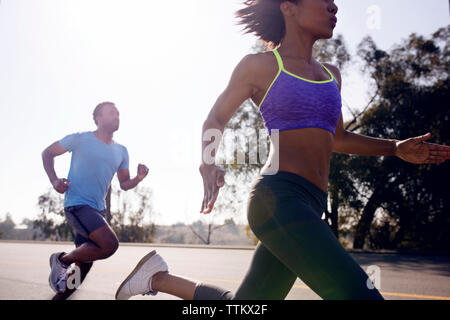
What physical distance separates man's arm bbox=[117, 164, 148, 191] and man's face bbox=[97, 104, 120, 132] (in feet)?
1.62

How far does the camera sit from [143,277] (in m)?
2.69

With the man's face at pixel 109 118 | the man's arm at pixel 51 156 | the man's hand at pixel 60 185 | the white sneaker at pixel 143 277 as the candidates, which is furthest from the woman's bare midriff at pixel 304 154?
the man's arm at pixel 51 156

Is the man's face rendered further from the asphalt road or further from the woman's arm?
the woman's arm

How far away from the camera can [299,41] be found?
2.24 m

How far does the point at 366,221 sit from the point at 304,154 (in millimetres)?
17671

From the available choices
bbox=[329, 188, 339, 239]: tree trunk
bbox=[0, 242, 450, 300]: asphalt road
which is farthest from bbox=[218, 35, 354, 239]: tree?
bbox=[0, 242, 450, 300]: asphalt road

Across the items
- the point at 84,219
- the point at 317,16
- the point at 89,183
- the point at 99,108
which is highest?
the point at 317,16

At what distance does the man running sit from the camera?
3.78 metres

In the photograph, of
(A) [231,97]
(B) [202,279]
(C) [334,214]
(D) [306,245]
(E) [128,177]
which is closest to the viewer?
(D) [306,245]

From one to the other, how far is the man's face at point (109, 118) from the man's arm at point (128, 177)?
1.62ft

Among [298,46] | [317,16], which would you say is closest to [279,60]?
[298,46]

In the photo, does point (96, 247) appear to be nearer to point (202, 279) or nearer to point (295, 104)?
point (295, 104)
